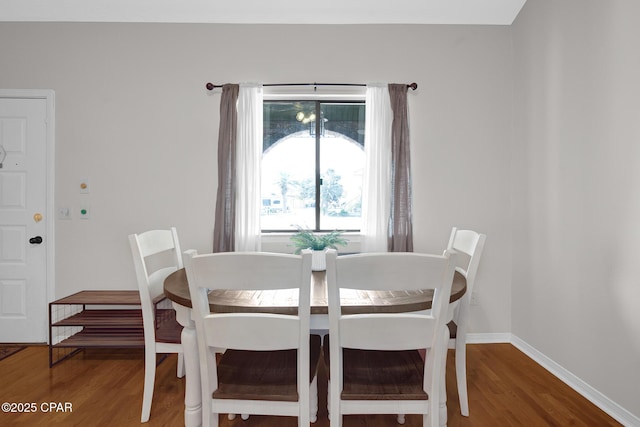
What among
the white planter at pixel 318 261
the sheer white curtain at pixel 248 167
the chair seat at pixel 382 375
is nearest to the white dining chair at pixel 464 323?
the chair seat at pixel 382 375

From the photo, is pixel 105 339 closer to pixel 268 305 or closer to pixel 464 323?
pixel 268 305

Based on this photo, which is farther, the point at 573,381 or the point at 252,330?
the point at 573,381

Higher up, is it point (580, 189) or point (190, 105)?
point (190, 105)

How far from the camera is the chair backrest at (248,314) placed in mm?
1168

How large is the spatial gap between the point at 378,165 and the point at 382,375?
185cm

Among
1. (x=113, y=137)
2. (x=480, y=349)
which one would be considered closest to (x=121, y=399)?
(x=113, y=137)

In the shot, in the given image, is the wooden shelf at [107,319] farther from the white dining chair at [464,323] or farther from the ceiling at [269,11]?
the ceiling at [269,11]

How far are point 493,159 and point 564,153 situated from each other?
2.13 feet

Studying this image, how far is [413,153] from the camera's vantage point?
297 cm

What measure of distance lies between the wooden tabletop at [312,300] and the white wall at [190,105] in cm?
152

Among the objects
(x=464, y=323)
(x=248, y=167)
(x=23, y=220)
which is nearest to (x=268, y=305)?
(x=464, y=323)

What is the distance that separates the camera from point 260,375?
1400 mm

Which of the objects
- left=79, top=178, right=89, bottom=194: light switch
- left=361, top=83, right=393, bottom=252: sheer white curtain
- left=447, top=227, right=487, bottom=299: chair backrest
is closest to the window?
left=361, top=83, right=393, bottom=252: sheer white curtain

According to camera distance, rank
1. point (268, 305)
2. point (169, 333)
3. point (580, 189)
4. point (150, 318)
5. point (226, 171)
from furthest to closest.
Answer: point (226, 171) < point (580, 189) < point (169, 333) < point (150, 318) < point (268, 305)
